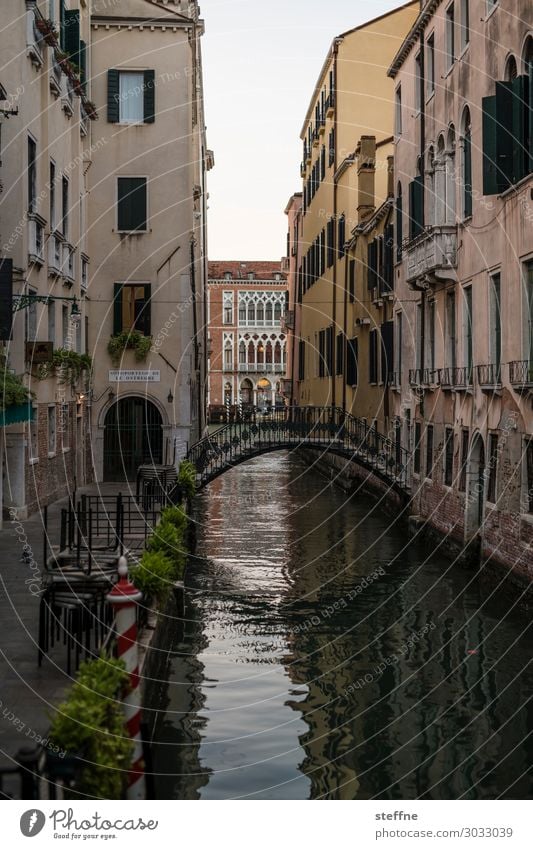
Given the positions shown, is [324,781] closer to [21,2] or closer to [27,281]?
[27,281]

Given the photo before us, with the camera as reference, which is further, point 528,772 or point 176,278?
point 176,278

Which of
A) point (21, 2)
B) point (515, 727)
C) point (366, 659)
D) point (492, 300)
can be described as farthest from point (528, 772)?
point (21, 2)

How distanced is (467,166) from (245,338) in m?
75.2

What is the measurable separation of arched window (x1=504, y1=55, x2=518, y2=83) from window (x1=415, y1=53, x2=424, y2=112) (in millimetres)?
8100

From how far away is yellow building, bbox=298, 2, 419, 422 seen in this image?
36969 millimetres

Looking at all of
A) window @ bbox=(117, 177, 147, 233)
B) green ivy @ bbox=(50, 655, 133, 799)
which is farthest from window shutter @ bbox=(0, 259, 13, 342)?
window @ bbox=(117, 177, 147, 233)

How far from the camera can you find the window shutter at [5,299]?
55.2ft

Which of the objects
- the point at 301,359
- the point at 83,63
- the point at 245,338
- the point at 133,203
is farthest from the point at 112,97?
the point at 245,338

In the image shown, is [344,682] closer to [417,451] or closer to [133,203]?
[417,451]

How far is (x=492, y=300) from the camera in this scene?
19.3m

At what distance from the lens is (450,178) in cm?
2273

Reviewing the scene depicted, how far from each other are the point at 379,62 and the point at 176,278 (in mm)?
14905

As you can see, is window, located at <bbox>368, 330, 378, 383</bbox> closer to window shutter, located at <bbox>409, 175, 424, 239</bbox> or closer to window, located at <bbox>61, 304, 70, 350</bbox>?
window shutter, located at <bbox>409, 175, 424, 239</bbox>

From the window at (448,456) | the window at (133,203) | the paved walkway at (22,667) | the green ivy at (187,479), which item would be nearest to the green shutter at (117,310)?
the window at (133,203)
